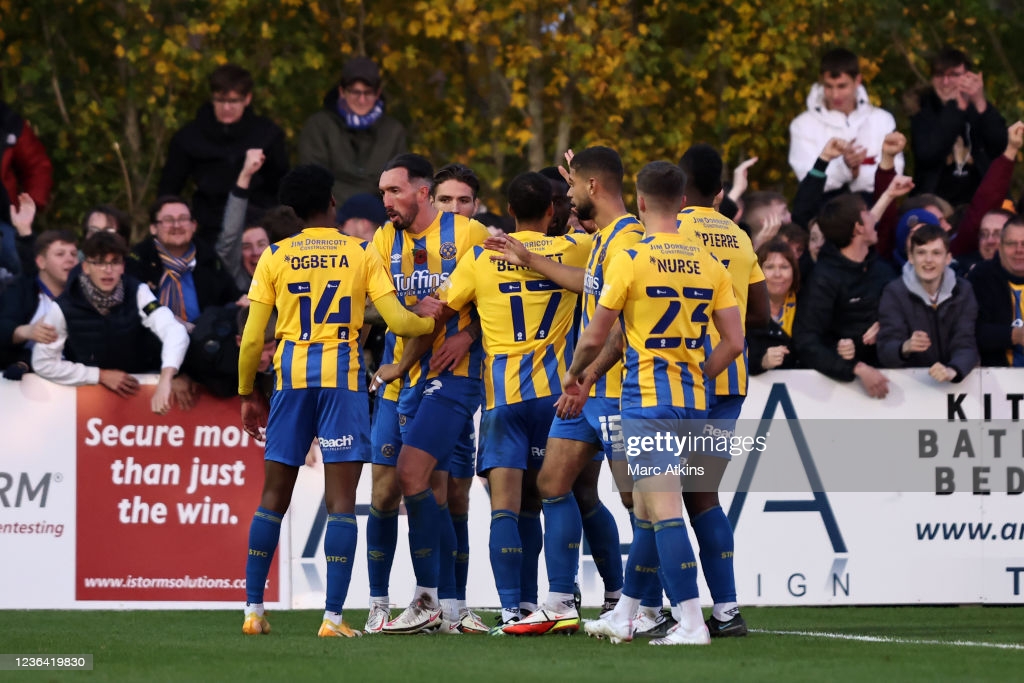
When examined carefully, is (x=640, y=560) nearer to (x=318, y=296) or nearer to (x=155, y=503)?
(x=318, y=296)

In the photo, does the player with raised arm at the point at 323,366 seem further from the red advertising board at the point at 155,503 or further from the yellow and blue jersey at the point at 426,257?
the red advertising board at the point at 155,503

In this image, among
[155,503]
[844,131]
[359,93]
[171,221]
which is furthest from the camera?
[844,131]

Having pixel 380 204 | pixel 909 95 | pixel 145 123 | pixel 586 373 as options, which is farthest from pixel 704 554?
pixel 145 123

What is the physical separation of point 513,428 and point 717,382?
1135mm

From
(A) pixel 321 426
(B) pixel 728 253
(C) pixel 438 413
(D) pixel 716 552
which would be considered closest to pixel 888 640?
(D) pixel 716 552

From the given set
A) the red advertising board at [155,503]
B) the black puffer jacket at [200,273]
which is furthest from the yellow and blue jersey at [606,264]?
the black puffer jacket at [200,273]

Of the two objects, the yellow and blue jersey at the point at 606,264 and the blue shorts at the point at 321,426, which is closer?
the yellow and blue jersey at the point at 606,264

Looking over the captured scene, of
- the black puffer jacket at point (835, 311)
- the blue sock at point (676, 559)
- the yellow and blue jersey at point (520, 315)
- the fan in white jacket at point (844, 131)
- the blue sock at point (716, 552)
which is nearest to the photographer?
the blue sock at point (676, 559)

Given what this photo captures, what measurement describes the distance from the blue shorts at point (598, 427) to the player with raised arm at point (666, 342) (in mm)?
415

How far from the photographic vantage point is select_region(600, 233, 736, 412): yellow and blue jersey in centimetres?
920

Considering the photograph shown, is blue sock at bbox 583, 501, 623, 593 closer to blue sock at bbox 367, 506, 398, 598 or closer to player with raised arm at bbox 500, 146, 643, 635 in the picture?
player with raised arm at bbox 500, 146, 643, 635

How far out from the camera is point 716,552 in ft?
32.8

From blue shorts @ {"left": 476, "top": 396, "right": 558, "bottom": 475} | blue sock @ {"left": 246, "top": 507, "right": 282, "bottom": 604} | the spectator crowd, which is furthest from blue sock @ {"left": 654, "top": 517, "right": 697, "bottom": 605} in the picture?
the spectator crowd

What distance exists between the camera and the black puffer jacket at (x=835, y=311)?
518 inches
